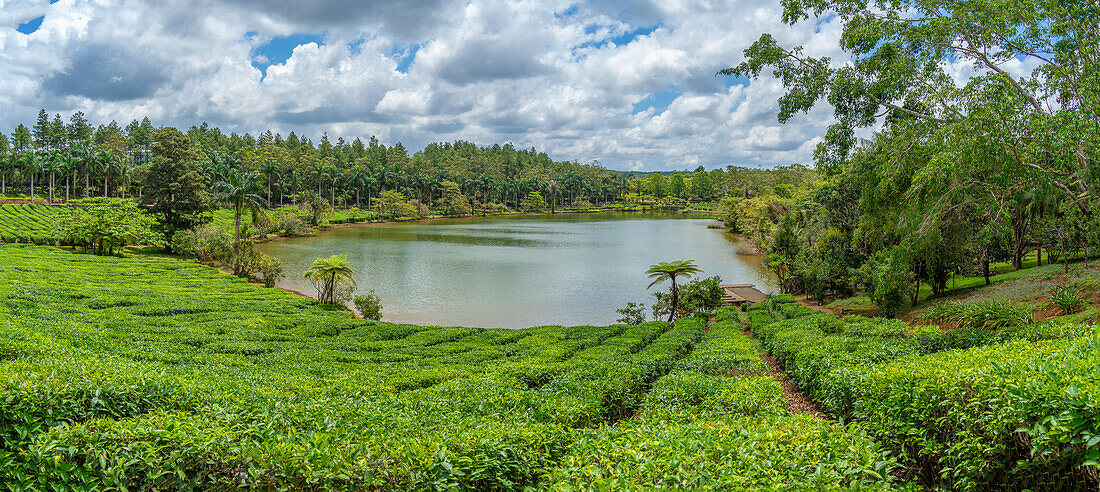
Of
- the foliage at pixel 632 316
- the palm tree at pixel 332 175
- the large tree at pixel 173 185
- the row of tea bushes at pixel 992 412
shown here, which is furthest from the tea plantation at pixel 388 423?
the palm tree at pixel 332 175

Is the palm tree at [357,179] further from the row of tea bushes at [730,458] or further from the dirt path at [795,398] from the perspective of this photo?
the row of tea bushes at [730,458]

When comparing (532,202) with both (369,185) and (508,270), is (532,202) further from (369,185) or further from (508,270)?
(508,270)

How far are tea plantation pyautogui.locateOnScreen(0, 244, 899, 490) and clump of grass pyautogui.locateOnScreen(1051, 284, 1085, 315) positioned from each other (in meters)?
8.07

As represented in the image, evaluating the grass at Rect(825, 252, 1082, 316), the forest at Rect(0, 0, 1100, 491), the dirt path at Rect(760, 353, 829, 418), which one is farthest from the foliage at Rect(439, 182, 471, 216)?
the dirt path at Rect(760, 353, 829, 418)

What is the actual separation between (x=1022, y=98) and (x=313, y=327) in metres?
20.9

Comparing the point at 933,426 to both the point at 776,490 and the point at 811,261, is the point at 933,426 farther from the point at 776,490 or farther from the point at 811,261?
the point at 811,261

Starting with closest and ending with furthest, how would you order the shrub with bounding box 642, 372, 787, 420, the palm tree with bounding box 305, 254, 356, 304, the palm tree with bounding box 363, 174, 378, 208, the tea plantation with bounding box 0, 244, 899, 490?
the tea plantation with bounding box 0, 244, 899, 490 → the shrub with bounding box 642, 372, 787, 420 → the palm tree with bounding box 305, 254, 356, 304 → the palm tree with bounding box 363, 174, 378, 208

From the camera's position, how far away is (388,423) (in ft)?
18.6

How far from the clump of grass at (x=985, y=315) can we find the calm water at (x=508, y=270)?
13.9m

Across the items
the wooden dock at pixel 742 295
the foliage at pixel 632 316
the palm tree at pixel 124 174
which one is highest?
the palm tree at pixel 124 174

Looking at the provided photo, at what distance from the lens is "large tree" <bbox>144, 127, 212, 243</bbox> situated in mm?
43375

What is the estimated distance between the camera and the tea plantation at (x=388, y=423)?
3895mm

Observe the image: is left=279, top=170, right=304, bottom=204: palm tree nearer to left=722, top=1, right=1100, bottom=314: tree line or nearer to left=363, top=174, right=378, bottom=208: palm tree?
left=363, top=174, right=378, bottom=208: palm tree

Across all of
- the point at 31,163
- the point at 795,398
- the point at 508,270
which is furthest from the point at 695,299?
the point at 31,163
